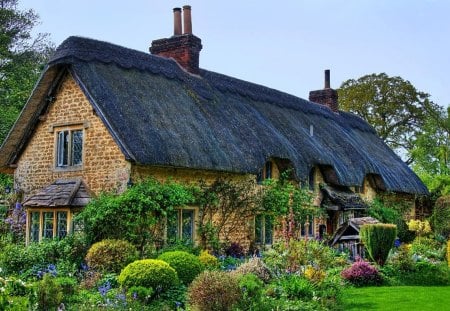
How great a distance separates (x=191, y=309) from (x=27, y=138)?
11.0 metres

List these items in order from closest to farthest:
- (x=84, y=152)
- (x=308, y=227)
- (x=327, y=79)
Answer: (x=84, y=152), (x=308, y=227), (x=327, y=79)

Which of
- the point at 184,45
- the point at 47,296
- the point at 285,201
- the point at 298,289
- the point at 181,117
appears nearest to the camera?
the point at 47,296

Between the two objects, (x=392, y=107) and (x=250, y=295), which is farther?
(x=392, y=107)

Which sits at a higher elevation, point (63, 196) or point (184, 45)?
point (184, 45)

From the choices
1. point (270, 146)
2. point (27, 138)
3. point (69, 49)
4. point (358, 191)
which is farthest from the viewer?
point (358, 191)

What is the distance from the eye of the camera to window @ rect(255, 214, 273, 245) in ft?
70.5

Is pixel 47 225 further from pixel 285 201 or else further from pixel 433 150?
pixel 433 150

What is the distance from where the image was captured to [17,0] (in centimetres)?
3666

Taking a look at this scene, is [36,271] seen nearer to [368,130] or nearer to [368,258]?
[368,258]

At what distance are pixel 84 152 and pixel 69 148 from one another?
0.78m

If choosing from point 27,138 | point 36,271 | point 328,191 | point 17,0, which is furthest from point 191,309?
point 17,0

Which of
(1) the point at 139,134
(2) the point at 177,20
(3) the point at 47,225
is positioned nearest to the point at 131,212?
(1) the point at 139,134

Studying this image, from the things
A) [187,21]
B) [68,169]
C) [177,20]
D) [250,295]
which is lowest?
[250,295]

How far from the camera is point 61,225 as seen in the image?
687 inches
